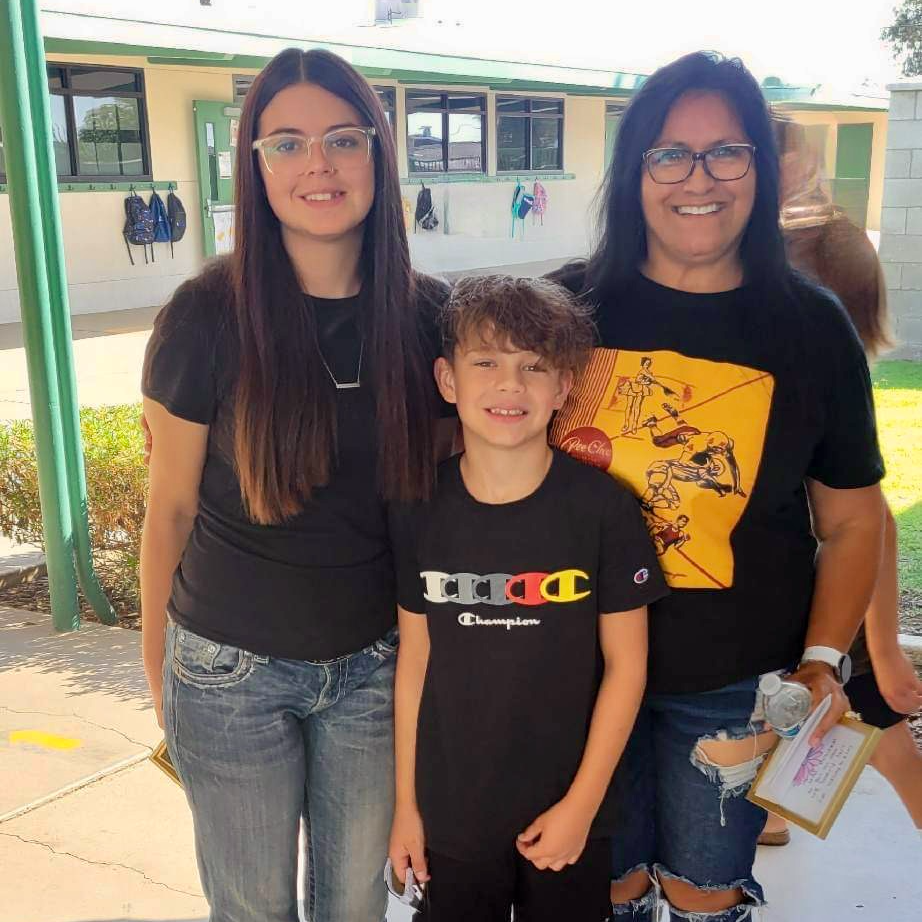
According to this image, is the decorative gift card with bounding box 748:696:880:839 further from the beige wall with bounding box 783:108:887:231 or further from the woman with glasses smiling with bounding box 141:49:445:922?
the beige wall with bounding box 783:108:887:231

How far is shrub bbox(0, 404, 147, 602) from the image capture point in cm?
480

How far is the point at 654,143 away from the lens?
1900 mm

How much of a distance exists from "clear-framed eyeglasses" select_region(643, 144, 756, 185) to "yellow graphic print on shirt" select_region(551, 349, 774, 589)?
319mm

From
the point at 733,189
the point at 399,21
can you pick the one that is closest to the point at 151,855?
the point at 733,189

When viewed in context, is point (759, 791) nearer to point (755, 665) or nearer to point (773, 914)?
point (755, 665)

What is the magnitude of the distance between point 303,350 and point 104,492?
3333 mm

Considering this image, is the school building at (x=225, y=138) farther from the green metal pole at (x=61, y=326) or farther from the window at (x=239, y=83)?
the green metal pole at (x=61, y=326)

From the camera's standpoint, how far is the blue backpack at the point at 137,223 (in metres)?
13.2

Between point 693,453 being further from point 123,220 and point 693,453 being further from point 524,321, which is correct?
point 123,220

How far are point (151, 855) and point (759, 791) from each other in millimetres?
1860

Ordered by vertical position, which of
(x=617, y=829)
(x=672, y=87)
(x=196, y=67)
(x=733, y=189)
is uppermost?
(x=196, y=67)

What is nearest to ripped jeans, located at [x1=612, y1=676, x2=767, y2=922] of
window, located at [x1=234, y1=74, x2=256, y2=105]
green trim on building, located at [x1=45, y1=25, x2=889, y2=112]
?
green trim on building, located at [x1=45, y1=25, x2=889, y2=112]

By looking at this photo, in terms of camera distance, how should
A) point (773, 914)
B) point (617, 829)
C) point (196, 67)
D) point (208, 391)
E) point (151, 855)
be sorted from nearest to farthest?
point (208, 391) < point (617, 829) < point (773, 914) < point (151, 855) < point (196, 67)

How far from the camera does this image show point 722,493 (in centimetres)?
180
